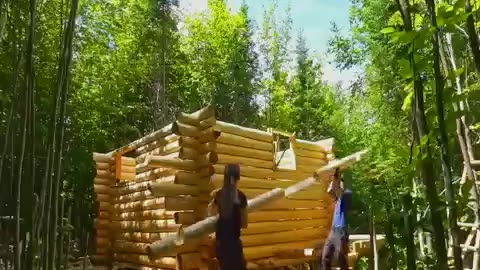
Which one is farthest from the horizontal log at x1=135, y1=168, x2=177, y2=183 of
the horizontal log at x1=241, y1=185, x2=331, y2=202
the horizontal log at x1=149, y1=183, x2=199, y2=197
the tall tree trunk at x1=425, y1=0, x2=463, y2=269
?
the tall tree trunk at x1=425, y1=0, x2=463, y2=269

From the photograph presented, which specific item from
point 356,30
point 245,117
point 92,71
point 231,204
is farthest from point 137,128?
point 231,204

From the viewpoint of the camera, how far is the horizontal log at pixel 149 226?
741 cm

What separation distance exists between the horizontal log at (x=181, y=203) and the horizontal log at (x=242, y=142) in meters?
0.89

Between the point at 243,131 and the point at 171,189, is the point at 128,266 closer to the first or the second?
the point at 171,189

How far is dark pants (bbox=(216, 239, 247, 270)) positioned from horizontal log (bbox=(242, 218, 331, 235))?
2.11 m

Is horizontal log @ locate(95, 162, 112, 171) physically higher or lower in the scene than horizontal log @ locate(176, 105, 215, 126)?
lower

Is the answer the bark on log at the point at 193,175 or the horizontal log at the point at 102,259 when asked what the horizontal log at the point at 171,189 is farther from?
the horizontal log at the point at 102,259

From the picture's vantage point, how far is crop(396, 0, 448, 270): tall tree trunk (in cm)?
A: 83

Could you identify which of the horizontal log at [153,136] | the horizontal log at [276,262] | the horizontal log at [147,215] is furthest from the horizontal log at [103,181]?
the horizontal log at [276,262]

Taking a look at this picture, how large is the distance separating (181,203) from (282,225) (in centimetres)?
197

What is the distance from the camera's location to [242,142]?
295 inches

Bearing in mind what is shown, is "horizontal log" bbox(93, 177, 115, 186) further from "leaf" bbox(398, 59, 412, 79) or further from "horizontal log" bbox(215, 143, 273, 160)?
"leaf" bbox(398, 59, 412, 79)

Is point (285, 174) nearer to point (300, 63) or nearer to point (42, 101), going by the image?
point (42, 101)

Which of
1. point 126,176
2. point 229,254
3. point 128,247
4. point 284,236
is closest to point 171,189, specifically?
point 229,254
